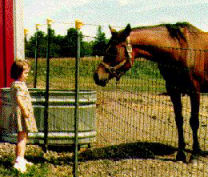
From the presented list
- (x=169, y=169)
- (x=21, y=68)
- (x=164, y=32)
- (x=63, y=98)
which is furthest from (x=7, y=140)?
(x=164, y=32)

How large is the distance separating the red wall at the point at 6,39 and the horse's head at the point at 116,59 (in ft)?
6.86

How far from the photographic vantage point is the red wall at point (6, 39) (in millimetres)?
6020

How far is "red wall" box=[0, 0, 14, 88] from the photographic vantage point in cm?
602

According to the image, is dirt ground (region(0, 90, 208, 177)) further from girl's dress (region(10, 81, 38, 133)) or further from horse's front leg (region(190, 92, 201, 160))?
girl's dress (region(10, 81, 38, 133))

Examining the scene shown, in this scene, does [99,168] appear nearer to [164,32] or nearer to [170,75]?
[170,75]

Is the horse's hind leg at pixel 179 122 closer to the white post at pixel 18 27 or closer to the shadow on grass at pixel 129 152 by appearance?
the shadow on grass at pixel 129 152

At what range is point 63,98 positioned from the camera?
529 centimetres

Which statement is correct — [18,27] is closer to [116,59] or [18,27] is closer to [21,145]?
[116,59]

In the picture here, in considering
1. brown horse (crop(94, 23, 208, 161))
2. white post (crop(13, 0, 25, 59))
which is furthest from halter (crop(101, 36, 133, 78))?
white post (crop(13, 0, 25, 59))

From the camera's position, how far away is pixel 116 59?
4777mm

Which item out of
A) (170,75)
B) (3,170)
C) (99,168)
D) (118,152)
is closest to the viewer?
(3,170)

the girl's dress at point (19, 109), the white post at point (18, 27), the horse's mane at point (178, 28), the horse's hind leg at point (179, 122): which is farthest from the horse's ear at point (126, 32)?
the white post at point (18, 27)

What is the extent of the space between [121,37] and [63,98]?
1.26 m

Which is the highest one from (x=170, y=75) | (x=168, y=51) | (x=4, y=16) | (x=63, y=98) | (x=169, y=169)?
(x=4, y=16)
